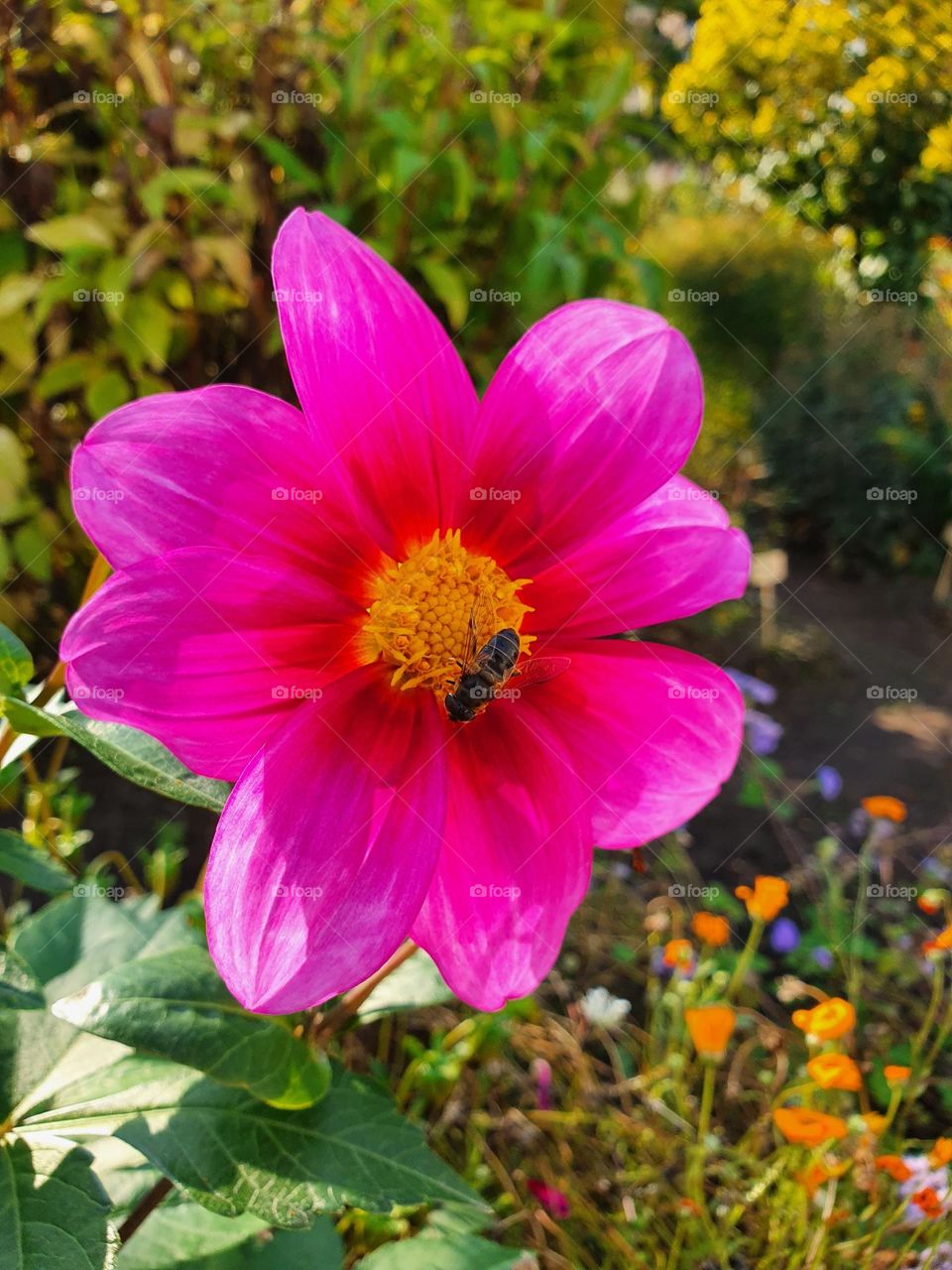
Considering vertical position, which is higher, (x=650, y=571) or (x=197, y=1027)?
(x=650, y=571)

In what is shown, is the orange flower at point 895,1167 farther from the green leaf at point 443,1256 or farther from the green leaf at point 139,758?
the green leaf at point 139,758

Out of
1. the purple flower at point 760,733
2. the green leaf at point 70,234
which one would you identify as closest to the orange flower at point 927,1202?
the purple flower at point 760,733

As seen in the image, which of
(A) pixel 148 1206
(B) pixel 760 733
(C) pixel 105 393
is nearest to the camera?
(A) pixel 148 1206

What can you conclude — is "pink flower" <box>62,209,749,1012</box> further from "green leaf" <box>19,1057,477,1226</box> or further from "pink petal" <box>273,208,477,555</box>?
"green leaf" <box>19,1057,477,1226</box>

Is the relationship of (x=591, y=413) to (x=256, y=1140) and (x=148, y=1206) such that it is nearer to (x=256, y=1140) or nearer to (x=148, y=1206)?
(x=256, y=1140)

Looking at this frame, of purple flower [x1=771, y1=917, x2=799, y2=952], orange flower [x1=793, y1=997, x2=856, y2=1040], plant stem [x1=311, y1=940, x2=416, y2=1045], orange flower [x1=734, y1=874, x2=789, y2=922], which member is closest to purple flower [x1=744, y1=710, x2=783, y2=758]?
purple flower [x1=771, y1=917, x2=799, y2=952]

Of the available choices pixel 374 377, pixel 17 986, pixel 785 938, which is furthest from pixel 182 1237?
pixel 785 938

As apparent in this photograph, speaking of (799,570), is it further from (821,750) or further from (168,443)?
(168,443)
